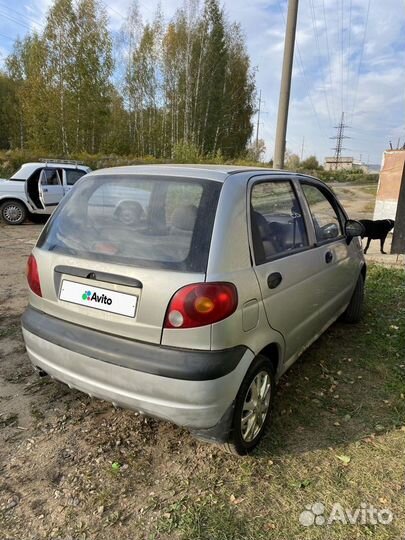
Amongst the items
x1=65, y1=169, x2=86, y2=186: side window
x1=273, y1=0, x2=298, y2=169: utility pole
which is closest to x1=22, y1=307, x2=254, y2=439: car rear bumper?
x1=273, y1=0, x2=298, y2=169: utility pole

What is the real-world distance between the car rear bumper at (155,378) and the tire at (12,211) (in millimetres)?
9408

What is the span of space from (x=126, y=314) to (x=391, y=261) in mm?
6279

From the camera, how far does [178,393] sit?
1.92 meters

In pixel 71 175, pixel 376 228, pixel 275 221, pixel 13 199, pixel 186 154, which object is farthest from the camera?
pixel 186 154

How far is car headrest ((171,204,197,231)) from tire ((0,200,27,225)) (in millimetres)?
9664

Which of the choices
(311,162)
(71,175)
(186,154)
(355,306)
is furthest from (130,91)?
(311,162)

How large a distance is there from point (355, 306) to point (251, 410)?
238 cm

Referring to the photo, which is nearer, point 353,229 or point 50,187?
point 353,229

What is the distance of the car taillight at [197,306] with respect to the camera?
1881mm

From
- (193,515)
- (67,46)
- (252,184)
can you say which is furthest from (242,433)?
(67,46)

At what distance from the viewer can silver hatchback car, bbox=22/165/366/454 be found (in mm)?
1916

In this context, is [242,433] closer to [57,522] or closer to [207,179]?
[57,522]

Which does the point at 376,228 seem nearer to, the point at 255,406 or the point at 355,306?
the point at 355,306

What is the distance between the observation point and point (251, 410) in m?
2.29
